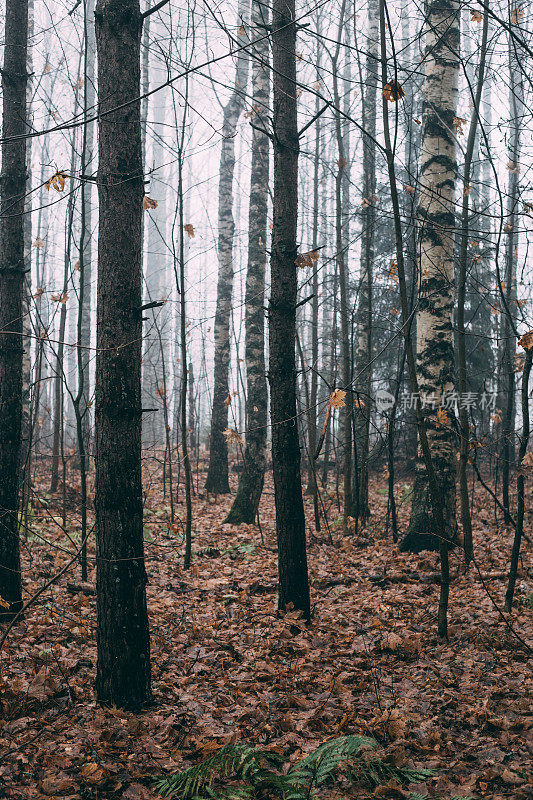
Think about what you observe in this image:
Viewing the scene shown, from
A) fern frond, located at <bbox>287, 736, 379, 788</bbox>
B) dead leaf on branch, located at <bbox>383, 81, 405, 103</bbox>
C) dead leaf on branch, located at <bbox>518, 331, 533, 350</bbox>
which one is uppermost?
dead leaf on branch, located at <bbox>383, 81, 405, 103</bbox>

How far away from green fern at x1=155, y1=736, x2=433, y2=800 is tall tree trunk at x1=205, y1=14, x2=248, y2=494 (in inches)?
260

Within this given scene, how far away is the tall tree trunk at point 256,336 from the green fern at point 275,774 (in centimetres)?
501

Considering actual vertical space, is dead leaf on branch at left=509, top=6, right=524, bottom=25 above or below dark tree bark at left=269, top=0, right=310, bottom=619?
above

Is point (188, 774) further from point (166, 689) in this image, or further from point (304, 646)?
point (304, 646)

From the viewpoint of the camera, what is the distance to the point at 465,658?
3.73 metres

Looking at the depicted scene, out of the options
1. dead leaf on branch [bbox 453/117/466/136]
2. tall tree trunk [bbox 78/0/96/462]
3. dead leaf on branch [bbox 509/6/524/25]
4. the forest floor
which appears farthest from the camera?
dead leaf on branch [bbox 453/117/466/136]

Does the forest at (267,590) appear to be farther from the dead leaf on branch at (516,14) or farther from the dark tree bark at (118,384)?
the dead leaf on branch at (516,14)

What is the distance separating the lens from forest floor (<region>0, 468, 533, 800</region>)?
8.45 ft

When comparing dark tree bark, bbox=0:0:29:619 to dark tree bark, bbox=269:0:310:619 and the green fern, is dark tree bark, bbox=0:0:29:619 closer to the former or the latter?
dark tree bark, bbox=269:0:310:619

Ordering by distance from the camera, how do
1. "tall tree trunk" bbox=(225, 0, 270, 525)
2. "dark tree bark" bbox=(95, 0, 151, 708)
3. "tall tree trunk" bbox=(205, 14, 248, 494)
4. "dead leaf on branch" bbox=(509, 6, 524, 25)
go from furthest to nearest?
"tall tree trunk" bbox=(205, 14, 248, 494) < "tall tree trunk" bbox=(225, 0, 270, 525) < "dead leaf on branch" bbox=(509, 6, 524, 25) < "dark tree bark" bbox=(95, 0, 151, 708)

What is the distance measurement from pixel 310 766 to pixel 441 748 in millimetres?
779

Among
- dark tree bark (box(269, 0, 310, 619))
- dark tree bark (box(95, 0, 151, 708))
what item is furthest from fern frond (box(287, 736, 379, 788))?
dark tree bark (box(269, 0, 310, 619))

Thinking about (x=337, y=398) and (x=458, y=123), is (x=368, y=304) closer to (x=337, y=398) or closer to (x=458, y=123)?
(x=458, y=123)

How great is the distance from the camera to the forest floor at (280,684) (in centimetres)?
257
